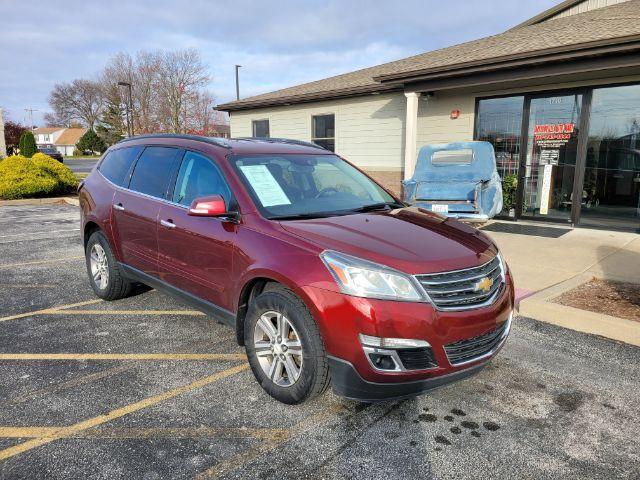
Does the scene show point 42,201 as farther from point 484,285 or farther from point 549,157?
point 484,285

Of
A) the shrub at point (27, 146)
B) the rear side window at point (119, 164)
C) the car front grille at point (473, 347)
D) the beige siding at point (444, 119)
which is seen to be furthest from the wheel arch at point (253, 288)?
the shrub at point (27, 146)

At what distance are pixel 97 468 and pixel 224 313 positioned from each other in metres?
1.33

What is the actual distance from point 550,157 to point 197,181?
8.30 meters

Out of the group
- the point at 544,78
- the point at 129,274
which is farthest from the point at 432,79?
the point at 129,274

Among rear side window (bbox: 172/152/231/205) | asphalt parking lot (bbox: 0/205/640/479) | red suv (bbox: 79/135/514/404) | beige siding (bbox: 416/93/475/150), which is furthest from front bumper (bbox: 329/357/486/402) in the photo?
beige siding (bbox: 416/93/475/150)

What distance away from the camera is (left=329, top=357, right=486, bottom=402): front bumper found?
2.63 m

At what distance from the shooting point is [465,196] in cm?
807

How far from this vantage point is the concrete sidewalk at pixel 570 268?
4336mm

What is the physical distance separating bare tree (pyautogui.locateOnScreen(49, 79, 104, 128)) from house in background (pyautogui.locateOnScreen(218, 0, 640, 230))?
7069cm

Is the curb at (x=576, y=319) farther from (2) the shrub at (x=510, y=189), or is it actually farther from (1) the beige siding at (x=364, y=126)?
(1) the beige siding at (x=364, y=126)

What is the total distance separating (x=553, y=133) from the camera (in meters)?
9.53

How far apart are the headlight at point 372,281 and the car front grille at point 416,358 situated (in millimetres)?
287

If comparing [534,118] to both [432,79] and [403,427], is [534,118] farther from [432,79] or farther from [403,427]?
[403,427]

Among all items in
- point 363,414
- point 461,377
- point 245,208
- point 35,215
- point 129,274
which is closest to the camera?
point 461,377
